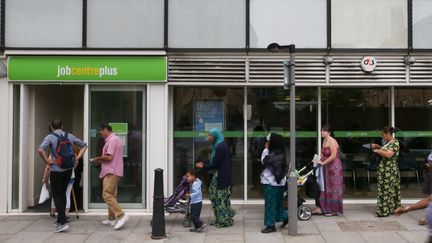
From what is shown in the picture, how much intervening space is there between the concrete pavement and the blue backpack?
1171 mm

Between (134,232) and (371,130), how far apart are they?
18.5ft

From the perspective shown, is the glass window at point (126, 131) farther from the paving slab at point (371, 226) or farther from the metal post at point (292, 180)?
the paving slab at point (371, 226)

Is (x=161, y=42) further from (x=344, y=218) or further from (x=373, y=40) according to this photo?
(x=344, y=218)

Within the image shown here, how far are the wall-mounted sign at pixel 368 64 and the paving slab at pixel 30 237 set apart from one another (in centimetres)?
676

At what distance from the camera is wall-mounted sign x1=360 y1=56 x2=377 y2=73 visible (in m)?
10.1

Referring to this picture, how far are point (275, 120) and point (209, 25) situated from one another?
99.6 inches

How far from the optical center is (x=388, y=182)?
9.37 metres

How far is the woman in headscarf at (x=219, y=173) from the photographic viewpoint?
27.5 feet

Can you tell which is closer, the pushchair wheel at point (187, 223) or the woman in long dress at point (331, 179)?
the pushchair wheel at point (187, 223)

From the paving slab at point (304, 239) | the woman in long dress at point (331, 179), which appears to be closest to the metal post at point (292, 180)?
the paving slab at point (304, 239)

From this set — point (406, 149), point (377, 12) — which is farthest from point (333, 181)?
point (377, 12)

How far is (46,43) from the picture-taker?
10039 mm

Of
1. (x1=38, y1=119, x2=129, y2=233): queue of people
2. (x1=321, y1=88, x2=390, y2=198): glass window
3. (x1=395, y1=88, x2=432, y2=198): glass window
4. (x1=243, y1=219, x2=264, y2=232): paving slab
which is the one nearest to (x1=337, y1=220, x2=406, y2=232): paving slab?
(x1=243, y1=219, x2=264, y2=232): paving slab

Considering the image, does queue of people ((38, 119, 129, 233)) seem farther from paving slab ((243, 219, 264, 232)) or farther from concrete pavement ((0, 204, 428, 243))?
paving slab ((243, 219, 264, 232))
